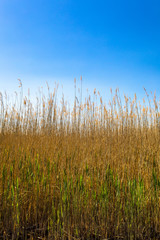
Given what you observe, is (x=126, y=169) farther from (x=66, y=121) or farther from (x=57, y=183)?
(x=66, y=121)

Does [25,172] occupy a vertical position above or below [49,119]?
below

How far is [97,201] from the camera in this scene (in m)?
1.63

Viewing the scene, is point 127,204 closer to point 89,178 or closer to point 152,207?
point 152,207

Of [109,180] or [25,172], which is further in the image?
[25,172]

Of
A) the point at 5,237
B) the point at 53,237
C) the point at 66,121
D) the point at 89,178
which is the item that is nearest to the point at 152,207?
the point at 89,178

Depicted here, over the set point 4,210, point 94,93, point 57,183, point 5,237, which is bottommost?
point 5,237

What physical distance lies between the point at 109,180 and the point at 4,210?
37.6 inches

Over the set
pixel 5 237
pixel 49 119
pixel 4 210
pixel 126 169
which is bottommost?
pixel 5 237

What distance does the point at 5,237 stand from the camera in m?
1.52

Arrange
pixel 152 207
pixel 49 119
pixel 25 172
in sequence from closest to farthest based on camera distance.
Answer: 1. pixel 152 207
2. pixel 25 172
3. pixel 49 119

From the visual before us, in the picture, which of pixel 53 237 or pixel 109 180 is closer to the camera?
pixel 53 237

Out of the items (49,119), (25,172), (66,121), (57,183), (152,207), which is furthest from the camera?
(66,121)

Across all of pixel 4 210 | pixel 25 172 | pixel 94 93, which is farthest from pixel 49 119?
pixel 4 210

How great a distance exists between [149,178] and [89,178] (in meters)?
0.60
